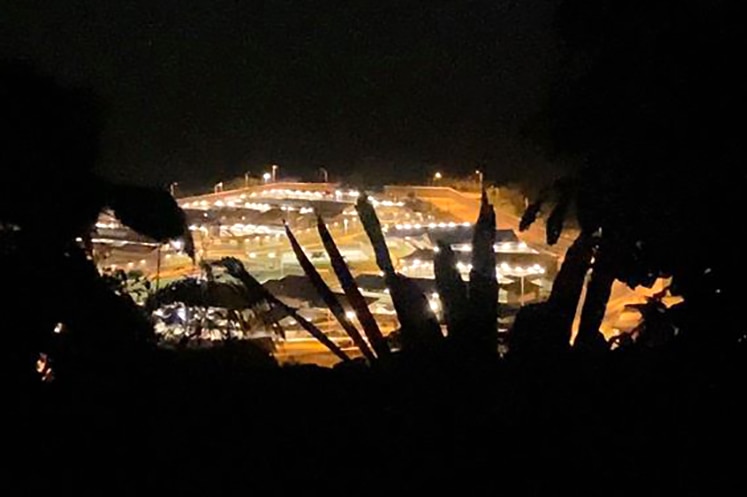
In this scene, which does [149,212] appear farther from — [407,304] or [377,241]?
[377,241]

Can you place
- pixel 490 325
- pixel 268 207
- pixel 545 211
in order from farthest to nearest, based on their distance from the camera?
pixel 268 207 < pixel 545 211 < pixel 490 325

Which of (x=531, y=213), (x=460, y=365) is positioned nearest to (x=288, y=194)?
(x=531, y=213)

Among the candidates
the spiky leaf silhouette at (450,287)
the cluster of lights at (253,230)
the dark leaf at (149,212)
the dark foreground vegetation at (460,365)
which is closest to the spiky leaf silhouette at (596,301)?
the dark foreground vegetation at (460,365)

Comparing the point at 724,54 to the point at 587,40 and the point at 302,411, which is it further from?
the point at 302,411

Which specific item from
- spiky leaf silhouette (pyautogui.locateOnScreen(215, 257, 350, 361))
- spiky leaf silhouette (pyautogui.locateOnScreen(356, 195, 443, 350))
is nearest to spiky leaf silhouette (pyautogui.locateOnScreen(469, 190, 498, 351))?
spiky leaf silhouette (pyautogui.locateOnScreen(356, 195, 443, 350))

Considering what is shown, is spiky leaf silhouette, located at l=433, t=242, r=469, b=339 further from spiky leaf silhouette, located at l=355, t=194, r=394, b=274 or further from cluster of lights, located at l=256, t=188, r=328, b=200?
cluster of lights, located at l=256, t=188, r=328, b=200

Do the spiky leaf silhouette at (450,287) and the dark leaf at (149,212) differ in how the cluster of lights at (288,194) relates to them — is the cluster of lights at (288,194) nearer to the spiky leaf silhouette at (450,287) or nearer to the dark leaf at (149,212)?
the spiky leaf silhouette at (450,287)

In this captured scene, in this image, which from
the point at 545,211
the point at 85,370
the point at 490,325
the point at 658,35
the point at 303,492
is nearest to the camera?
the point at 303,492

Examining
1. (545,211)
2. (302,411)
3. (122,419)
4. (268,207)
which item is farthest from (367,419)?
(268,207)
